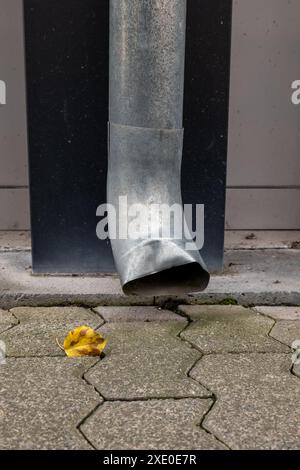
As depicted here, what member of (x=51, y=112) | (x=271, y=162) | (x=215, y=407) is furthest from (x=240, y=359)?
(x=271, y=162)

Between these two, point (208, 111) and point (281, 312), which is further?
point (208, 111)

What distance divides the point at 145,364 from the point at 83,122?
929 millimetres

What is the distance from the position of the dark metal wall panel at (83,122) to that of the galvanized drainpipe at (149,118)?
0.35 m

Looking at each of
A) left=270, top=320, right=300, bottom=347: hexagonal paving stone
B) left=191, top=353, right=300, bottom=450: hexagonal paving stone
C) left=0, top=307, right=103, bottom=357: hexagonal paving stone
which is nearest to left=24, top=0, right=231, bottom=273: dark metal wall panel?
left=0, top=307, right=103, bottom=357: hexagonal paving stone

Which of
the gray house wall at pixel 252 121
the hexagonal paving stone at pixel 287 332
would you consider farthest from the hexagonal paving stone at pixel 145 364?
the gray house wall at pixel 252 121

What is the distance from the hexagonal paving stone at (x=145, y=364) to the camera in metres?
1.62

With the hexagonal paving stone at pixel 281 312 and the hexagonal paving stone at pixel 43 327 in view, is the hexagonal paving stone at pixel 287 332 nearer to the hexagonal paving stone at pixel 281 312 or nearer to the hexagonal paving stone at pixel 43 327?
the hexagonal paving stone at pixel 281 312

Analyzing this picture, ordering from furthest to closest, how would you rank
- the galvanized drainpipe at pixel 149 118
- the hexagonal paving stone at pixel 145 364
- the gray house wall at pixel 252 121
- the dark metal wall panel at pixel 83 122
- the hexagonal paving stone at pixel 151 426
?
the gray house wall at pixel 252 121
the dark metal wall panel at pixel 83 122
the galvanized drainpipe at pixel 149 118
the hexagonal paving stone at pixel 145 364
the hexagonal paving stone at pixel 151 426

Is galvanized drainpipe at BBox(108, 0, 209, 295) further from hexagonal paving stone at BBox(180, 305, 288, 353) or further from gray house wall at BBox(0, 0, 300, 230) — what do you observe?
gray house wall at BBox(0, 0, 300, 230)

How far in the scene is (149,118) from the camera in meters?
1.85

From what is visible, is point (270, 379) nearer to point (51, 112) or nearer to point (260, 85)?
point (51, 112)

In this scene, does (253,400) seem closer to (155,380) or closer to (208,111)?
(155,380)

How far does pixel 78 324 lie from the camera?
2014 millimetres

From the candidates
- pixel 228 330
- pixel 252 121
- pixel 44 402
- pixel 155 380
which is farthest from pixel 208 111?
pixel 44 402
